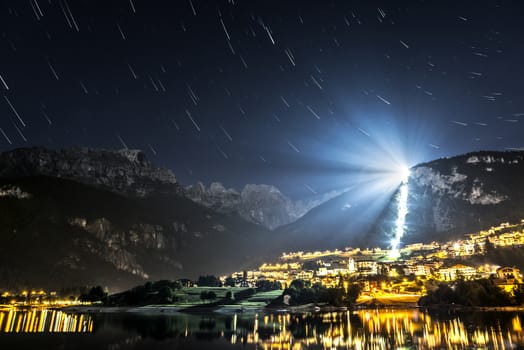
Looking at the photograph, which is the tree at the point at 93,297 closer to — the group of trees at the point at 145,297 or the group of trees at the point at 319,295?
the group of trees at the point at 145,297

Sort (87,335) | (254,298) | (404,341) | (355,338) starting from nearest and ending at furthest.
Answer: (404,341) < (355,338) < (87,335) < (254,298)

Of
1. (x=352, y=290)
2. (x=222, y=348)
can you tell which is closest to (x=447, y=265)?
(x=352, y=290)

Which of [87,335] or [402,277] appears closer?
[87,335]

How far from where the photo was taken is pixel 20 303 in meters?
186

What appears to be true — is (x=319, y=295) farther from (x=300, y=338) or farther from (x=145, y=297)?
(x=300, y=338)

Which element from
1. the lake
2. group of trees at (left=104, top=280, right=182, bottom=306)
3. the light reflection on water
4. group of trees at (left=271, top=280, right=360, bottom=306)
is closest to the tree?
group of trees at (left=104, top=280, right=182, bottom=306)

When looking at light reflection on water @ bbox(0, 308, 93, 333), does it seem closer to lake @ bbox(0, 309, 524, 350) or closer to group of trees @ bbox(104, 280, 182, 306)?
lake @ bbox(0, 309, 524, 350)

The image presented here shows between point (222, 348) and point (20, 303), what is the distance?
177 m

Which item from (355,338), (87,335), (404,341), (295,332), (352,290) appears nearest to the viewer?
(404,341)

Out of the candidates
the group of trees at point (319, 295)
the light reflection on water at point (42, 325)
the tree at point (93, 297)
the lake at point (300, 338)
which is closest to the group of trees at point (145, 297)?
the tree at point (93, 297)

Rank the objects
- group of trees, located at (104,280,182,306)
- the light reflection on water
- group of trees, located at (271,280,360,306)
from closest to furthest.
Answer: the light reflection on water → group of trees, located at (271,280,360,306) → group of trees, located at (104,280,182,306)

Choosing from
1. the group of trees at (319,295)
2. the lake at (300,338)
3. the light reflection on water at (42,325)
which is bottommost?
the lake at (300,338)

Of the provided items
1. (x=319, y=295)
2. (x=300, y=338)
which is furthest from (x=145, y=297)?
(x=300, y=338)

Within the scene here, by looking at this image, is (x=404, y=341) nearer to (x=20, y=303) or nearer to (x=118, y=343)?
(x=118, y=343)
